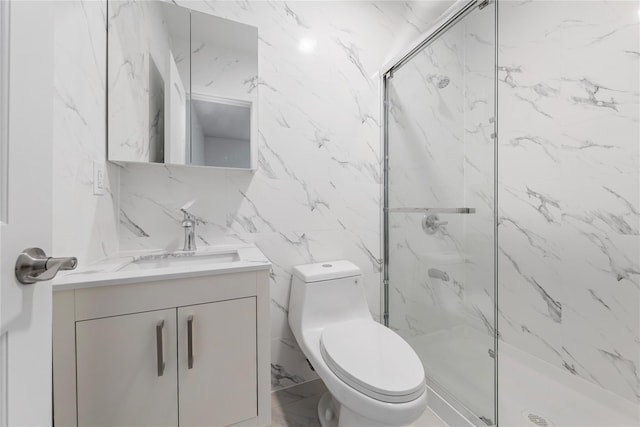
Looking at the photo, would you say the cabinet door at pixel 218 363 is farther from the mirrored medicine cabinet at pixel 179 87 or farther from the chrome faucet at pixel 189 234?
the mirrored medicine cabinet at pixel 179 87

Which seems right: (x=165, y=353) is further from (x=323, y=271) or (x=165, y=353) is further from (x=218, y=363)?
(x=323, y=271)

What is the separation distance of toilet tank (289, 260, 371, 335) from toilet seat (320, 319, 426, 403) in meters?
0.10

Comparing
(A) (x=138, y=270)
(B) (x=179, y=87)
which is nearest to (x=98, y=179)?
(A) (x=138, y=270)

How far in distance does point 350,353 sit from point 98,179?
1.17 metres

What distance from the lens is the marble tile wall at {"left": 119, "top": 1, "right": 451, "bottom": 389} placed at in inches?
51.8

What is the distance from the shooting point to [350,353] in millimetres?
1060

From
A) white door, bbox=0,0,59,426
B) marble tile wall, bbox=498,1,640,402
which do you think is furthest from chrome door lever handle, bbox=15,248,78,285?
marble tile wall, bbox=498,1,640,402

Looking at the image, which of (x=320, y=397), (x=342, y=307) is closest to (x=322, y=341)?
(x=342, y=307)

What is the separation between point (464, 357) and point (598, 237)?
88 centimetres

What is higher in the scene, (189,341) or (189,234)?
(189,234)

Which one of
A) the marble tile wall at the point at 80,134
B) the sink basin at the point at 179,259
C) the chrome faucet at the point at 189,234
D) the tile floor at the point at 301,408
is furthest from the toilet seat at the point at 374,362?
the marble tile wall at the point at 80,134

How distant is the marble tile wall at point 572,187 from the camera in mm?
1232

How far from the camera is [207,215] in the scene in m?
1.36

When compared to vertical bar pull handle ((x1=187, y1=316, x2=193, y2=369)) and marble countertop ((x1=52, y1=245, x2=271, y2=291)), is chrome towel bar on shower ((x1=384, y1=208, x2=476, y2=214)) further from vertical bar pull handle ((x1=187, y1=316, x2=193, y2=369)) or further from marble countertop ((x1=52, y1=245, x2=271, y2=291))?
vertical bar pull handle ((x1=187, y1=316, x2=193, y2=369))
